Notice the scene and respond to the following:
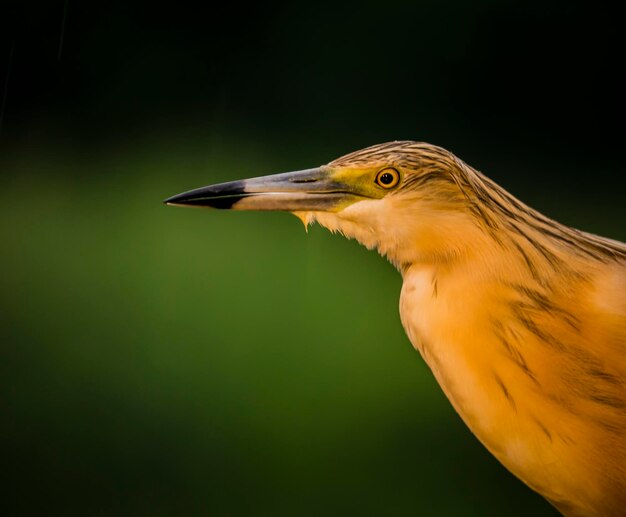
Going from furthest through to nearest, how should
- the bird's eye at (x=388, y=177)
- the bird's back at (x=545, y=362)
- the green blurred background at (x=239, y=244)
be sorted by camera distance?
1. the green blurred background at (x=239, y=244)
2. the bird's eye at (x=388, y=177)
3. the bird's back at (x=545, y=362)

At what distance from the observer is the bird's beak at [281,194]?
3.16 ft

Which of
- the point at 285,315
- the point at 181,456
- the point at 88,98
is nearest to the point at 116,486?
the point at 181,456

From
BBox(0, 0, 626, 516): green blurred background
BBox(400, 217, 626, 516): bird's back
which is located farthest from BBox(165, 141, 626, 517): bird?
BBox(0, 0, 626, 516): green blurred background

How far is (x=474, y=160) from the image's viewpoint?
134 cm

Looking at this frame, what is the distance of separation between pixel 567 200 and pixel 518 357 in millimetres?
572

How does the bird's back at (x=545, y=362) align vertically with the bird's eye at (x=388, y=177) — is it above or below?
below

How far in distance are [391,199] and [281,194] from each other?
0.19m

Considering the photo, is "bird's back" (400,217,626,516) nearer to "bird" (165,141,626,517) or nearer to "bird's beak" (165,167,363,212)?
"bird" (165,141,626,517)

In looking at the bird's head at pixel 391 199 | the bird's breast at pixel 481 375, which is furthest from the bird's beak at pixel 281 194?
the bird's breast at pixel 481 375

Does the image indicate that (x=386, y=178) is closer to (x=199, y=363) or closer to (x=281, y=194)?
(x=281, y=194)

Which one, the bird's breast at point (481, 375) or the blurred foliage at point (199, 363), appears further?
the blurred foliage at point (199, 363)

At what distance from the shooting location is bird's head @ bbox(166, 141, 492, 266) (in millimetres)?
890

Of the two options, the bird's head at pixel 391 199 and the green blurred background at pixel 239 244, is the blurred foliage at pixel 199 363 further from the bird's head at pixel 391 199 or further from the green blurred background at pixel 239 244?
the bird's head at pixel 391 199

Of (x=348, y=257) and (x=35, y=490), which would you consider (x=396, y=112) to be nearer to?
(x=348, y=257)
